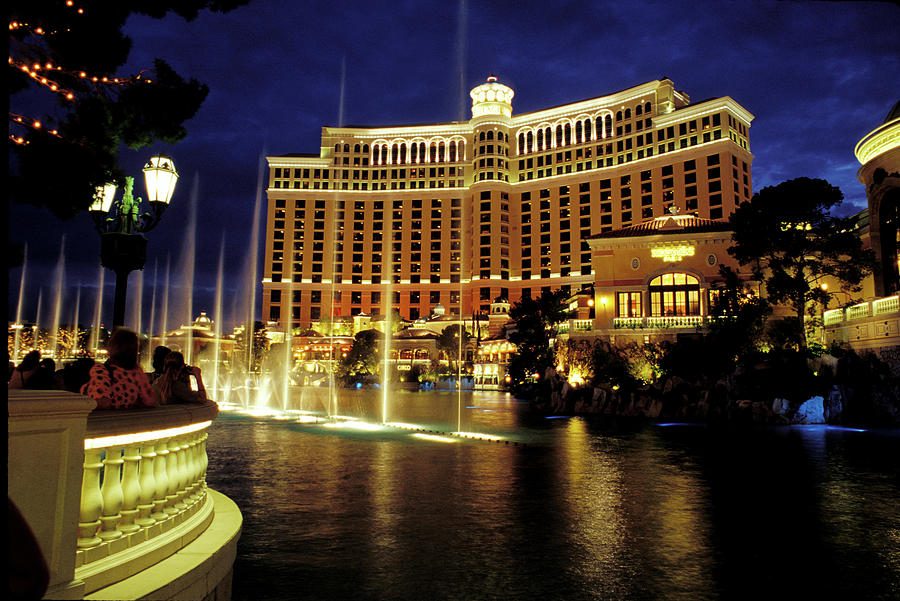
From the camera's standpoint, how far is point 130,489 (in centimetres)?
385

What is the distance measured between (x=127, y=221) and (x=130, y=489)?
590 centimetres

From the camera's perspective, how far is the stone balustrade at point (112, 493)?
2.86 meters

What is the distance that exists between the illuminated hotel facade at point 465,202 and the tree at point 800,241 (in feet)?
207

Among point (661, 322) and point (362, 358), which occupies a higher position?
point (661, 322)

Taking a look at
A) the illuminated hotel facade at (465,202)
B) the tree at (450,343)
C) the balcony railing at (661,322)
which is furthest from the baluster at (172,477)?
the illuminated hotel facade at (465,202)

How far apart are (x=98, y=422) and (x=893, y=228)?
110 feet

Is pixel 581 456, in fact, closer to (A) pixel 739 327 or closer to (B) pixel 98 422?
(B) pixel 98 422

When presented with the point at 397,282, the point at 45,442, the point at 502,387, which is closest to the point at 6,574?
the point at 45,442

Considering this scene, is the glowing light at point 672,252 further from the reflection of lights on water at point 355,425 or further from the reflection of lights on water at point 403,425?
the reflection of lights on water at point 355,425

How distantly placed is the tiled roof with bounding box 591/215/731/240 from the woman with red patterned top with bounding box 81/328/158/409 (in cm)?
3491

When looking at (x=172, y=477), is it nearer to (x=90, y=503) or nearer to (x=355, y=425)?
(x=90, y=503)

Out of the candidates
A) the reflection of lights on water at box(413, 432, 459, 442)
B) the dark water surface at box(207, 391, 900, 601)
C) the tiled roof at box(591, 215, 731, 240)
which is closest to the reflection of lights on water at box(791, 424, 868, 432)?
the dark water surface at box(207, 391, 900, 601)

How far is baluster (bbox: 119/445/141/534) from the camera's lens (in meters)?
3.77

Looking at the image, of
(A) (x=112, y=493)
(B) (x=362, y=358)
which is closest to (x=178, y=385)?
(A) (x=112, y=493)
